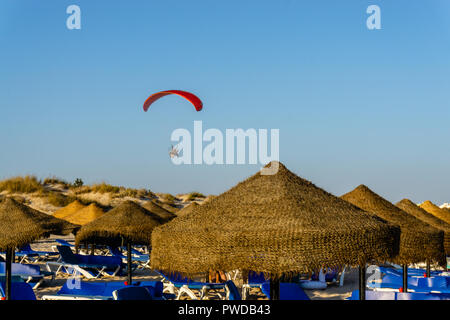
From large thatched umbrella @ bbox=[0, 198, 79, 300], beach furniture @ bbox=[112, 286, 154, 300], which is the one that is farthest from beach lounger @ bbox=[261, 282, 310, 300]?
large thatched umbrella @ bbox=[0, 198, 79, 300]

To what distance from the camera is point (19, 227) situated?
28.9 feet

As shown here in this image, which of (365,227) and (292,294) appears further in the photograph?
(292,294)

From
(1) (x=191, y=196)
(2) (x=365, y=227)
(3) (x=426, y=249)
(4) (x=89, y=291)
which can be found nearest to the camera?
(2) (x=365, y=227)

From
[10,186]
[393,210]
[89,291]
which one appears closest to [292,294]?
[393,210]

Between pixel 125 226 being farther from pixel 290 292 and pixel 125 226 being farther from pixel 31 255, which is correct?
pixel 31 255

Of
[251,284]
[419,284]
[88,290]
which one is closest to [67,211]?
[251,284]

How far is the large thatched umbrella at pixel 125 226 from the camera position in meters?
11.8

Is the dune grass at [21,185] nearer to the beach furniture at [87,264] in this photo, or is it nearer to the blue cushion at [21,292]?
the beach furniture at [87,264]
